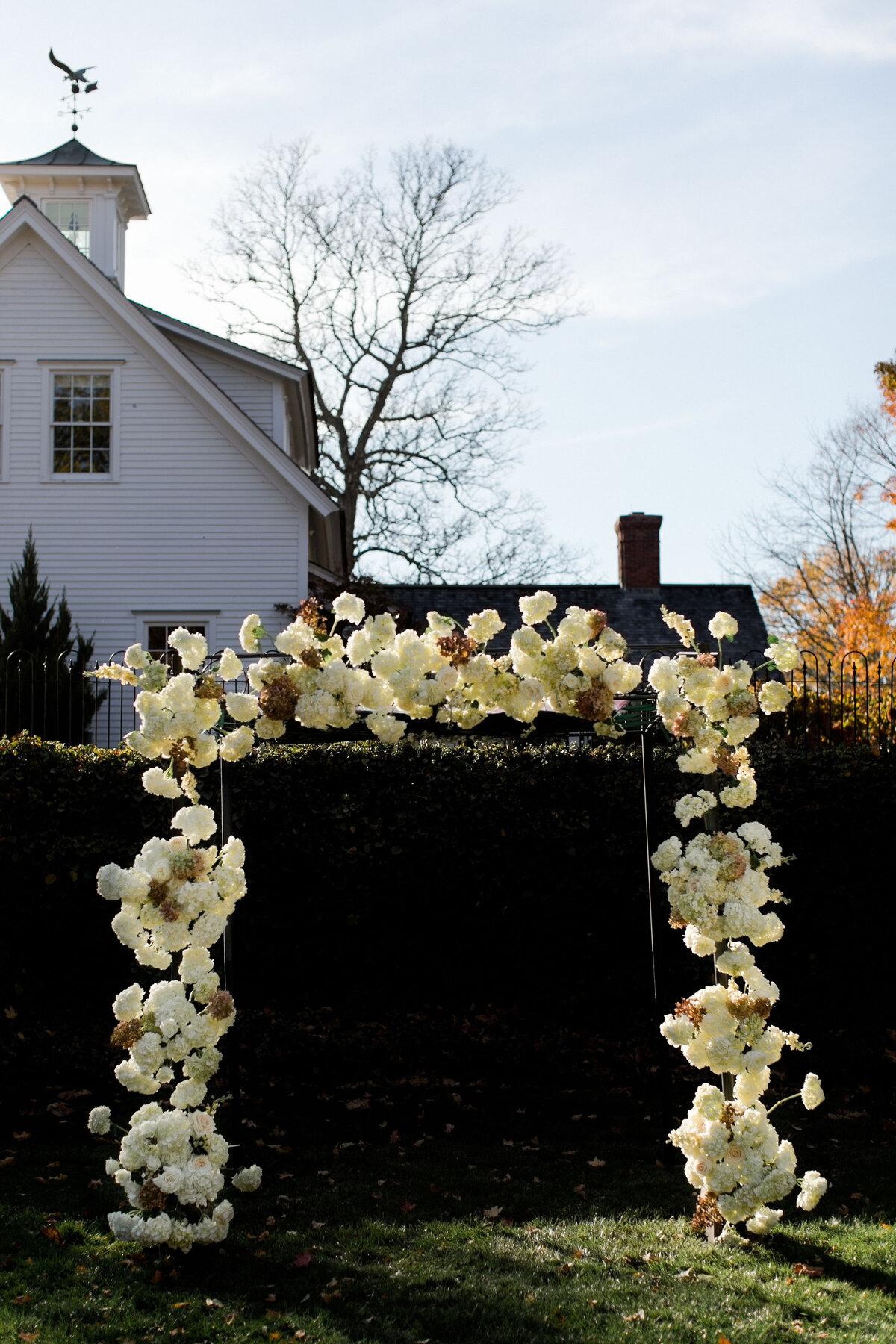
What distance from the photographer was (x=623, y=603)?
2173 centimetres

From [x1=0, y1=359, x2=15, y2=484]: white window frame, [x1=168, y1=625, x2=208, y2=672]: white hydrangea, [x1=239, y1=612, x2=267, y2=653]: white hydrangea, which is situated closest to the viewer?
[x1=239, y1=612, x2=267, y2=653]: white hydrangea

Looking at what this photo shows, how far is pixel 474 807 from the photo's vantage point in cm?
884

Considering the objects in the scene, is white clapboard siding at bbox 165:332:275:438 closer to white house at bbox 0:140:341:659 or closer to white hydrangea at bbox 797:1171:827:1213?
white house at bbox 0:140:341:659

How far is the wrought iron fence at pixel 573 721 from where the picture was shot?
31.4ft

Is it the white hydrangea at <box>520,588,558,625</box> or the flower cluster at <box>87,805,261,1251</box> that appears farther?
the white hydrangea at <box>520,588,558,625</box>

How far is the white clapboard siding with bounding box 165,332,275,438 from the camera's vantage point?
57.3 ft

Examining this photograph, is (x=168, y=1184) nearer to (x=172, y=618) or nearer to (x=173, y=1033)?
(x=173, y=1033)

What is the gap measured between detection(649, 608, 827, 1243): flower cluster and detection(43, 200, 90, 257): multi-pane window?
16307 mm

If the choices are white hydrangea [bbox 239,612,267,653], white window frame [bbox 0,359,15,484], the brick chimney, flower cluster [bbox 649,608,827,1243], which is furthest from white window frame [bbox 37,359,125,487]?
flower cluster [bbox 649,608,827,1243]

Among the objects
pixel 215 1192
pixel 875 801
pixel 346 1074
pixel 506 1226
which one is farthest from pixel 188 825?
pixel 875 801

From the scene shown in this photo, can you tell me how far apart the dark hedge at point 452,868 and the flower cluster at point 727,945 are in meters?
3.34

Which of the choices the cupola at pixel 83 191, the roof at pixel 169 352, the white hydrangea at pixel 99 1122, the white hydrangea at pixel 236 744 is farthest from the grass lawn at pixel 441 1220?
the cupola at pixel 83 191

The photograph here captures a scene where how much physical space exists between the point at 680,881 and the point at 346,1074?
3957 mm

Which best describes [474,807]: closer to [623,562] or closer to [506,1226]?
[506,1226]
